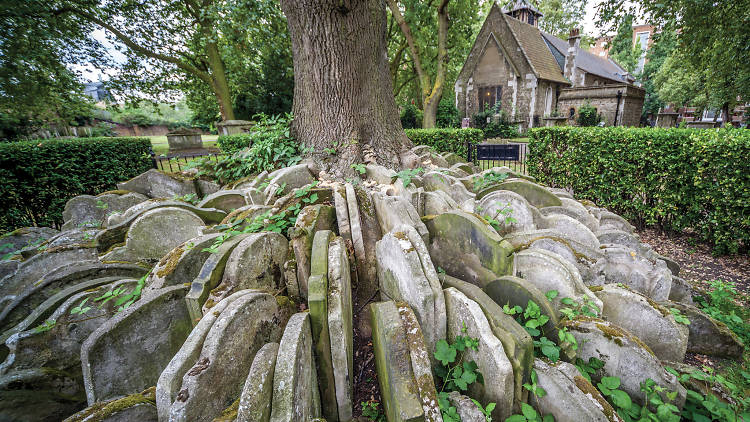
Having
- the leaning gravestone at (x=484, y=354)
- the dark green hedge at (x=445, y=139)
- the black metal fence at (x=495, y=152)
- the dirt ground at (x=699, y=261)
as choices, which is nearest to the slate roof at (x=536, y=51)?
the dark green hedge at (x=445, y=139)

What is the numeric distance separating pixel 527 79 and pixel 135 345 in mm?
28478

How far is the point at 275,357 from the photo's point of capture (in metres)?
1.53

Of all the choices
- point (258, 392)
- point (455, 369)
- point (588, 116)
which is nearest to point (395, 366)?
point (455, 369)

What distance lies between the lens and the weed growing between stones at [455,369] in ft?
6.16

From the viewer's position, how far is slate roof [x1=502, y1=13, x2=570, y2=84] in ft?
78.5

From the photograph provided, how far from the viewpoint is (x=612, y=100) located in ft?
67.7

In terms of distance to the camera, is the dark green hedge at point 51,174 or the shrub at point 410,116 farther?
the shrub at point 410,116

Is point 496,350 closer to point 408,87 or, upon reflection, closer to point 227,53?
point 227,53

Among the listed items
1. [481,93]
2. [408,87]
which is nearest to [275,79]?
[408,87]

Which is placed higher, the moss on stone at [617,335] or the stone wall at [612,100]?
the stone wall at [612,100]

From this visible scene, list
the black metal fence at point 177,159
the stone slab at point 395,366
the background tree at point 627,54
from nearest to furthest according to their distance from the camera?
the stone slab at point 395,366 < the black metal fence at point 177,159 < the background tree at point 627,54

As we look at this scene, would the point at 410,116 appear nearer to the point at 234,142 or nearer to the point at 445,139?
the point at 445,139

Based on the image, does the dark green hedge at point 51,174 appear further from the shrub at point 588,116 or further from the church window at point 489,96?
the shrub at point 588,116

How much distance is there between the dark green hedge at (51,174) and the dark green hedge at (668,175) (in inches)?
425
